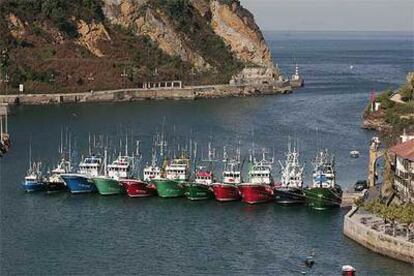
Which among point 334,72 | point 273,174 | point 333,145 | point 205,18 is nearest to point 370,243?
point 273,174

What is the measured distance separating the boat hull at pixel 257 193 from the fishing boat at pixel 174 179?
3105mm

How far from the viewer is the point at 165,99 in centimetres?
9256

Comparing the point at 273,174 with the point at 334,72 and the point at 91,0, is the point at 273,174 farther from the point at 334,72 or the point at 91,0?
the point at 334,72

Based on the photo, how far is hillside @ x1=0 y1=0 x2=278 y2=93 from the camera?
9488 centimetres

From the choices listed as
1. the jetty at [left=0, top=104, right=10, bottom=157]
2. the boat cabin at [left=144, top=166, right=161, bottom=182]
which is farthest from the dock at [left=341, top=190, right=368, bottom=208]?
the jetty at [left=0, top=104, right=10, bottom=157]

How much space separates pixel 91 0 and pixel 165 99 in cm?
1966

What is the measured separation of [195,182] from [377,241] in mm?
12719

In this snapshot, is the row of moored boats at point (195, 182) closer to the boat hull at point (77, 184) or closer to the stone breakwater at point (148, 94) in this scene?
the boat hull at point (77, 184)

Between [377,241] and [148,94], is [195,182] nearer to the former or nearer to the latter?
[377,241]

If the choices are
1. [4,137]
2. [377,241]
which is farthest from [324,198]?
[4,137]

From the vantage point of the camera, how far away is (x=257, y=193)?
41688 millimetres

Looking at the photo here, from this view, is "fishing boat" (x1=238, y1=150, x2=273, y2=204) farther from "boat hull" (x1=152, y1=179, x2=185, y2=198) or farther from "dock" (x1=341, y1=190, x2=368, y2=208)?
"dock" (x1=341, y1=190, x2=368, y2=208)

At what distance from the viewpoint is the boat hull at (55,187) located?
147 ft

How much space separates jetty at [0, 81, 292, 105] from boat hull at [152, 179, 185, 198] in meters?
43.7
